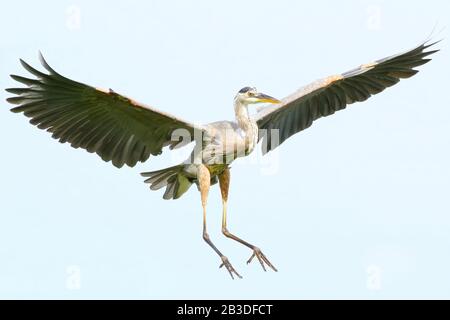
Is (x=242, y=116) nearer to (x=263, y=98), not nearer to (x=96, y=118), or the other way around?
(x=263, y=98)

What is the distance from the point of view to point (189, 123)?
1131 centimetres

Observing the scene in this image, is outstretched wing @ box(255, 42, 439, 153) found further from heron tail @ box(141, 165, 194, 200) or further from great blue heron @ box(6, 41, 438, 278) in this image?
heron tail @ box(141, 165, 194, 200)

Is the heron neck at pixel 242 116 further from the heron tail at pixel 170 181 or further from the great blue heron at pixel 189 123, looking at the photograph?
the heron tail at pixel 170 181

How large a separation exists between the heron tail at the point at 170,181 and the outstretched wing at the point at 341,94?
1173mm

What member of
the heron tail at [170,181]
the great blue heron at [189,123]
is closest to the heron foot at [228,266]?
the great blue heron at [189,123]

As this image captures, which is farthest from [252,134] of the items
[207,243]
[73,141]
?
[73,141]

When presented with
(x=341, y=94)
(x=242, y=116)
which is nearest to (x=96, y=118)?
(x=242, y=116)

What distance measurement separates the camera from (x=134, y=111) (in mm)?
11023

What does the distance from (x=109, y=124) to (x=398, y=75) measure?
150 inches

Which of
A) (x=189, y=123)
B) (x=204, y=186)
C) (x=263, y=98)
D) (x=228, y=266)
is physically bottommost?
(x=228, y=266)

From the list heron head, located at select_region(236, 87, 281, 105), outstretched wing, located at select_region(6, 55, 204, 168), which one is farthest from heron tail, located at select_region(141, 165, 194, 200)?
heron head, located at select_region(236, 87, 281, 105)

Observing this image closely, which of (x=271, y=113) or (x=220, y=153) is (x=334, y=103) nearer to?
(x=271, y=113)

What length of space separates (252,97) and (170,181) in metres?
1.47

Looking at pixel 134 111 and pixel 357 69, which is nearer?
pixel 134 111
